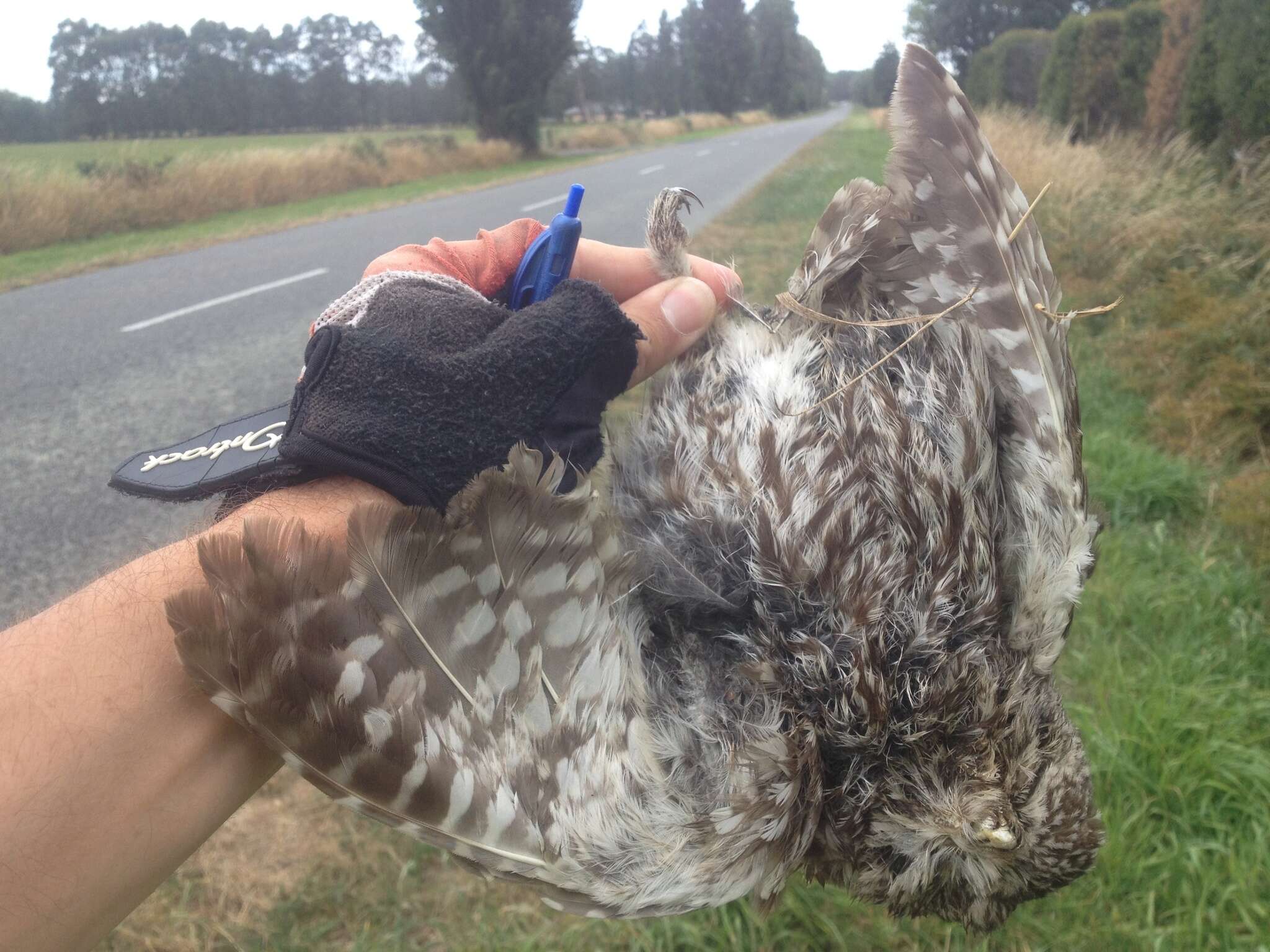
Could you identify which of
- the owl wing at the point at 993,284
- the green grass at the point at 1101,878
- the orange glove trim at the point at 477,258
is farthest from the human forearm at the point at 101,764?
the owl wing at the point at 993,284

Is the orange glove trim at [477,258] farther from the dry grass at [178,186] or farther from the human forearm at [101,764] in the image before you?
the dry grass at [178,186]

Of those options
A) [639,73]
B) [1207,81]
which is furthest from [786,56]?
[1207,81]

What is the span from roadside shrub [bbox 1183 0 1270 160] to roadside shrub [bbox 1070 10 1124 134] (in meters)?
5.37

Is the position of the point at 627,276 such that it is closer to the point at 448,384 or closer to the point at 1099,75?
the point at 448,384

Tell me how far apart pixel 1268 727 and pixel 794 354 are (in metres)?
2.48

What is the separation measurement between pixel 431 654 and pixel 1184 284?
7051mm

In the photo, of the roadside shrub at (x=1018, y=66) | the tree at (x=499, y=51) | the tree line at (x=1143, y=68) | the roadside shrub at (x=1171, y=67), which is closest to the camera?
the tree line at (x=1143, y=68)

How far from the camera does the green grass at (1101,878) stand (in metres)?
2.38

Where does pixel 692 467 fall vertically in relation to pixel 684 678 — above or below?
above

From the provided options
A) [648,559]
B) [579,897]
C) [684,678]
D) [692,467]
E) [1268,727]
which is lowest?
[1268,727]

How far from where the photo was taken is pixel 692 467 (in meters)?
1.81

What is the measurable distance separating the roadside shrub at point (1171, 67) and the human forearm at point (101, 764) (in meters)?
12.0

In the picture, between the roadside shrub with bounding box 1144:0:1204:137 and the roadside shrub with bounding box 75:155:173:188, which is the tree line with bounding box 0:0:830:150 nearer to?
the roadside shrub with bounding box 75:155:173:188

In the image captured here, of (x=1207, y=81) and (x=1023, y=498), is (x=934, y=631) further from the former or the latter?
(x=1207, y=81)
